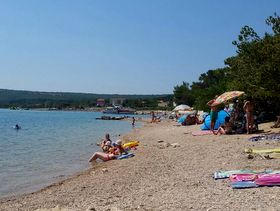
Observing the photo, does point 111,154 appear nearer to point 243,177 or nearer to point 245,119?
point 245,119

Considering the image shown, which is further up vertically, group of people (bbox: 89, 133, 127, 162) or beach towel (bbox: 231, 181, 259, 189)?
beach towel (bbox: 231, 181, 259, 189)

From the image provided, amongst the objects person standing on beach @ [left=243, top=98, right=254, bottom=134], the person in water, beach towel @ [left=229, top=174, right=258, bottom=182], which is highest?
person standing on beach @ [left=243, top=98, right=254, bottom=134]

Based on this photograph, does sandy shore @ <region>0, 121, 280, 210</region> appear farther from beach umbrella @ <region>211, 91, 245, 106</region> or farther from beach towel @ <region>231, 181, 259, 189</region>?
beach umbrella @ <region>211, 91, 245, 106</region>

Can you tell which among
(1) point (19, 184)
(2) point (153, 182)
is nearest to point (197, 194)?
(2) point (153, 182)

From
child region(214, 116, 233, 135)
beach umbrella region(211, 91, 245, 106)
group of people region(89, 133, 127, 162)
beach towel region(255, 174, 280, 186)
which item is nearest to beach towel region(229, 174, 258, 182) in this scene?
beach towel region(255, 174, 280, 186)

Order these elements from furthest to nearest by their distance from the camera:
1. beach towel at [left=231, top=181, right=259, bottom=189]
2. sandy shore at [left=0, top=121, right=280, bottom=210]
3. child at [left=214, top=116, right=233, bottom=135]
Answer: child at [left=214, top=116, right=233, bottom=135] < beach towel at [left=231, top=181, right=259, bottom=189] < sandy shore at [left=0, top=121, right=280, bottom=210]

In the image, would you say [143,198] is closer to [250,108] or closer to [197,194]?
[197,194]

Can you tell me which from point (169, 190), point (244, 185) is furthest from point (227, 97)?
point (244, 185)

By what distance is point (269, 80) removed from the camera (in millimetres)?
18281

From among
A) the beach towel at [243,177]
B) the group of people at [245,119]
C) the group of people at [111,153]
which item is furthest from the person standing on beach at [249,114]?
the beach towel at [243,177]

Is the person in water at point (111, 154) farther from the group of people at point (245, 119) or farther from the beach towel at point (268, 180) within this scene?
the beach towel at point (268, 180)

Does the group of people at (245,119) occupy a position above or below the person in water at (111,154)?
above

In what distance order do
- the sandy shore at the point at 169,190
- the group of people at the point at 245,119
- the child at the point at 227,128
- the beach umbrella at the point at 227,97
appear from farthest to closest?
1. the beach umbrella at the point at 227,97
2. the child at the point at 227,128
3. the group of people at the point at 245,119
4. the sandy shore at the point at 169,190

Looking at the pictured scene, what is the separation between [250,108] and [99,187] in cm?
1103
